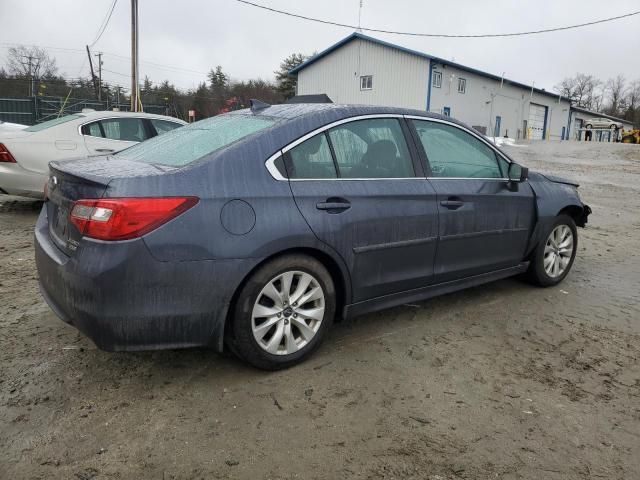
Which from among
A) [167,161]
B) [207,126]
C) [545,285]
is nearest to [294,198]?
[167,161]

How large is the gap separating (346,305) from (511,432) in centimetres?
121

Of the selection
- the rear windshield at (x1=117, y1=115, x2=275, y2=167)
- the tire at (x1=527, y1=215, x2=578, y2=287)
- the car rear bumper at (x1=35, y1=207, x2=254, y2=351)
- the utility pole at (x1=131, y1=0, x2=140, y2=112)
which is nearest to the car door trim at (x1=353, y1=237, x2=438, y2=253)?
the car rear bumper at (x1=35, y1=207, x2=254, y2=351)

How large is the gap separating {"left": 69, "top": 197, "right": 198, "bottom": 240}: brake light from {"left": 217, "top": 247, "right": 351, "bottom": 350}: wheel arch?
1.76 feet

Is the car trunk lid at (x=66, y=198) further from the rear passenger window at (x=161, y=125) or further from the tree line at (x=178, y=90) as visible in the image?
the tree line at (x=178, y=90)

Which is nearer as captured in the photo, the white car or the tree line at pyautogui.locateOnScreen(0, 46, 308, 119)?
the white car

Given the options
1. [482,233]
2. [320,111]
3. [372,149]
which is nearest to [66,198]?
[320,111]

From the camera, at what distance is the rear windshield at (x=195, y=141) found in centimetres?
305

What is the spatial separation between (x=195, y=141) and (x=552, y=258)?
339 cm

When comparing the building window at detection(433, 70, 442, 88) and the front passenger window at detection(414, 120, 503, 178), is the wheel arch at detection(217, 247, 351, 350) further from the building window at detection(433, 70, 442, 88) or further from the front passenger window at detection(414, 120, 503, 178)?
the building window at detection(433, 70, 442, 88)

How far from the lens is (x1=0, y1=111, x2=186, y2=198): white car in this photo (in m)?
6.83

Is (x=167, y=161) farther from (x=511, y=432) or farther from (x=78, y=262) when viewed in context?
(x=511, y=432)

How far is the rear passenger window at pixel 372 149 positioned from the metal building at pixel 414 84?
28436 mm

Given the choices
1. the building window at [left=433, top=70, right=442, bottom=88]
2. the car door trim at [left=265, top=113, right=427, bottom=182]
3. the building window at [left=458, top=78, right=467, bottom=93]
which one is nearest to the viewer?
the car door trim at [left=265, top=113, right=427, bottom=182]

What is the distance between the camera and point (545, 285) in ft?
15.7
